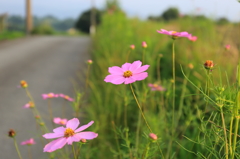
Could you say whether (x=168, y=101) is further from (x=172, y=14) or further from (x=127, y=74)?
(x=172, y=14)

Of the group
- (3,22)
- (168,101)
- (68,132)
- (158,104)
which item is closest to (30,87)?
(168,101)

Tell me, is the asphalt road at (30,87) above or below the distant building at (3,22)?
above

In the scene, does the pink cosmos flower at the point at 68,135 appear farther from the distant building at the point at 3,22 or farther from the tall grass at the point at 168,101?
the distant building at the point at 3,22

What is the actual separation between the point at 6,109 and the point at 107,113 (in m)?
1.16

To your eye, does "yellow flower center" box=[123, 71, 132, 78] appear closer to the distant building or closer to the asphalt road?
the asphalt road

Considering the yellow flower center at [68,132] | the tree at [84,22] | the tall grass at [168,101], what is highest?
the yellow flower center at [68,132]

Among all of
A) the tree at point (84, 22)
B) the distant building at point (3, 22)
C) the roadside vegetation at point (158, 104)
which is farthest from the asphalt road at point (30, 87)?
the tree at point (84, 22)

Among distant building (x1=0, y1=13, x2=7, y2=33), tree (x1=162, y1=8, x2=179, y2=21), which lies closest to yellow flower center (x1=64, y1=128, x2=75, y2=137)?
tree (x1=162, y1=8, x2=179, y2=21)

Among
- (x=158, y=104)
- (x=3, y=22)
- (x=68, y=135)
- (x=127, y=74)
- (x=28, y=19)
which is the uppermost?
(x=127, y=74)

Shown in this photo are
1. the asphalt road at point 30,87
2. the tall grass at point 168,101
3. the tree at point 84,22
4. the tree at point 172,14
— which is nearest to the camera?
the tall grass at point 168,101

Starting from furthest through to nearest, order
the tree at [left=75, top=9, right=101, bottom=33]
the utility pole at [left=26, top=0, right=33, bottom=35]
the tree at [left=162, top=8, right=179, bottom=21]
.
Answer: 1. the tree at [left=75, top=9, right=101, bottom=33]
2. the utility pole at [left=26, top=0, right=33, bottom=35]
3. the tree at [left=162, top=8, right=179, bottom=21]

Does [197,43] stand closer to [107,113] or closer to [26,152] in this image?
[107,113]

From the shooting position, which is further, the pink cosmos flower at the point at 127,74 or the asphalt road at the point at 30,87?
the asphalt road at the point at 30,87

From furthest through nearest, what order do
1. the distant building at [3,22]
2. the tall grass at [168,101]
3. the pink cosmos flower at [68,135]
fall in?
the distant building at [3,22] < the tall grass at [168,101] < the pink cosmos flower at [68,135]
